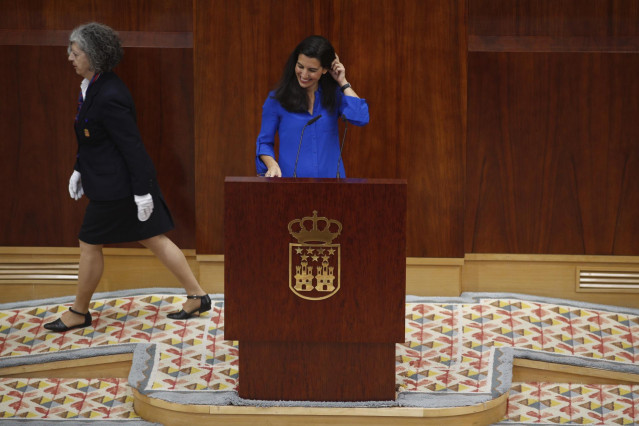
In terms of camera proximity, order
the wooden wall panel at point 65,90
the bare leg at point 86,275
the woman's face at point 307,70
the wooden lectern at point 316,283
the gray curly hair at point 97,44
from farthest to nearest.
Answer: the wooden wall panel at point 65,90 < the bare leg at point 86,275 < the gray curly hair at point 97,44 < the woman's face at point 307,70 < the wooden lectern at point 316,283

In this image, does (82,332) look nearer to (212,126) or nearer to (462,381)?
(212,126)

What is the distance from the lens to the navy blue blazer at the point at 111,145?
11.5 feet

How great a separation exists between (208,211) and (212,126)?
0.34 metres

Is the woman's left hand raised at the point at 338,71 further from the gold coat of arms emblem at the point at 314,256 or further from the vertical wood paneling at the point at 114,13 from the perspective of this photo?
the vertical wood paneling at the point at 114,13

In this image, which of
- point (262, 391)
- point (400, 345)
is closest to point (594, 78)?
point (400, 345)

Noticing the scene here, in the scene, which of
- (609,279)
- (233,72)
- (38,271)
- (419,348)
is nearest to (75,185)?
(38,271)

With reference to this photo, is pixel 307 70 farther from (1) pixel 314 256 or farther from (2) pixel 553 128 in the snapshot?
(2) pixel 553 128

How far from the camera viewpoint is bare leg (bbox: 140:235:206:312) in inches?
143

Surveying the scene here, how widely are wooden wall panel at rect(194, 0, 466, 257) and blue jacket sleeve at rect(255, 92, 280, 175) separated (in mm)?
645

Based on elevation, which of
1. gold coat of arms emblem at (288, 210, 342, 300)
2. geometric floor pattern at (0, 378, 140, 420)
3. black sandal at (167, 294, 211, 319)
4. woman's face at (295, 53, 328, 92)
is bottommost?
geometric floor pattern at (0, 378, 140, 420)

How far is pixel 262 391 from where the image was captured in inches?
120

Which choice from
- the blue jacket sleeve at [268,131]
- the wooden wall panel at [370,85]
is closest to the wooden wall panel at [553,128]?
the wooden wall panel at [370,85]

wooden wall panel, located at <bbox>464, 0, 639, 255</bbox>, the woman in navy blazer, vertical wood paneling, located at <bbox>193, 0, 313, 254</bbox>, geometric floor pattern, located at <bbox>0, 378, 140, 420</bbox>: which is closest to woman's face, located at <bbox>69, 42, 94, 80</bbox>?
the woman in navy blazer

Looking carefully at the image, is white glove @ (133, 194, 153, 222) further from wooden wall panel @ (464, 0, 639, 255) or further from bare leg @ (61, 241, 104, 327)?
wooden wall panel @ (464, 0, 639, 255)
